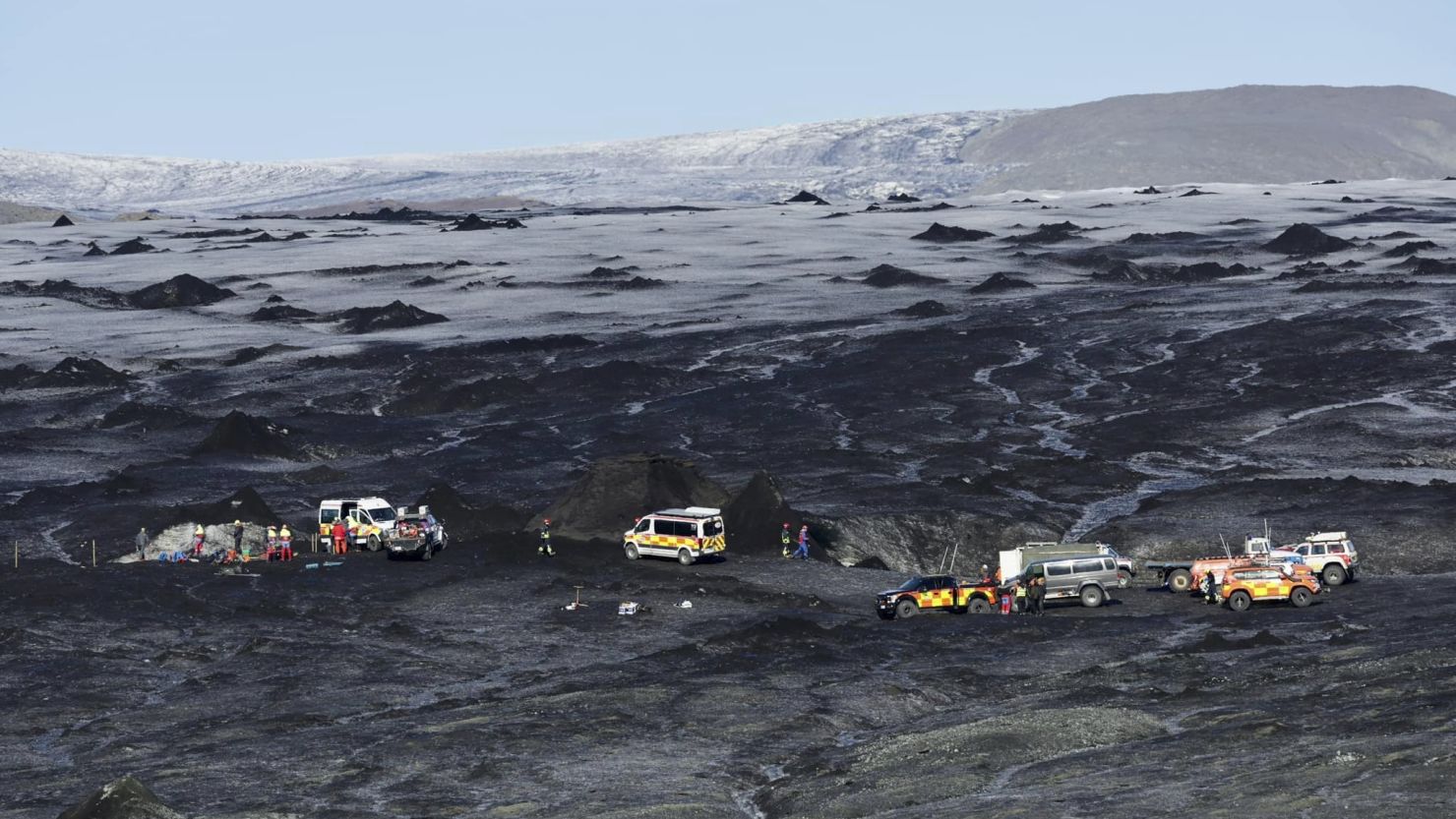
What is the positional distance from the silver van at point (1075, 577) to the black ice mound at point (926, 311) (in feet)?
249

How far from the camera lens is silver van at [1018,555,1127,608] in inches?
1994

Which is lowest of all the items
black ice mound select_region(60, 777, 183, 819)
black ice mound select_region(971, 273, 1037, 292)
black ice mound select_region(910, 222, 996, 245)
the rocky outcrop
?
the rocky outcrop

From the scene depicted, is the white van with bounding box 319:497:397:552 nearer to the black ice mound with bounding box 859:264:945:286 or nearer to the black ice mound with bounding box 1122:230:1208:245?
the black ice mound with bounding box 859:264:945:286

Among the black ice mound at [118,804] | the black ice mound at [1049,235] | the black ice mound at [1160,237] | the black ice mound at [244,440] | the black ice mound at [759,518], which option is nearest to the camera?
the black ice mound at [118,804]

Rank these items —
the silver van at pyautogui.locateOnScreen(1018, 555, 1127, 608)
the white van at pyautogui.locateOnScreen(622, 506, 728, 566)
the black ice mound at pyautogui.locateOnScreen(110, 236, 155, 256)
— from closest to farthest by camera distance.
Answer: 1. the silver van at pyautogui.locateOnScreen(1018, 555, 1127, 608)
2. the white van at pyautogui.locateOnScreen(622, 506, 728, 566)
3. the black ice mound at pyautogui.locateOnScreen(110, 236, 155, 256)

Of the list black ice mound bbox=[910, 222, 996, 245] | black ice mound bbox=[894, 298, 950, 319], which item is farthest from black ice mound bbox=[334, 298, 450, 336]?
black ice mound bbox=[910, 222, 996, 245]

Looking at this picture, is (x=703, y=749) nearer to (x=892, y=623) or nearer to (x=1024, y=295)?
(x=892, y=623)

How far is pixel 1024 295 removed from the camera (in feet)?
446

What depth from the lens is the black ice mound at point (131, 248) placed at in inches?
7096

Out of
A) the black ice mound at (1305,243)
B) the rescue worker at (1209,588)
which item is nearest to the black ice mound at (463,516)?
the rescue worker at (1209,588)

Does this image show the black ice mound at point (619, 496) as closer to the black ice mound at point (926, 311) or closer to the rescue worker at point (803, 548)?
the rescue worker at point (803, 548)

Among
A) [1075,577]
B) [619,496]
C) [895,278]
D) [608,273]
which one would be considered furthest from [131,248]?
[1075,577]

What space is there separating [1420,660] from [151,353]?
9524 cm

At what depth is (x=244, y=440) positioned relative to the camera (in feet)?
278
